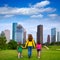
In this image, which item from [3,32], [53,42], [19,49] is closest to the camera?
[19,49]

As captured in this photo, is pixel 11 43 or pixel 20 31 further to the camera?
pixel 20 31

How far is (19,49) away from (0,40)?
9461 cm

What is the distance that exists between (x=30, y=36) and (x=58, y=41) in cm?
11120

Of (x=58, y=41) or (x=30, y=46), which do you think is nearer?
(x=30, y=46)

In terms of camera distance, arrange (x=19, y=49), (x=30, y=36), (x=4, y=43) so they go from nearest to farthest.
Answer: (x=30, y=36), (x=19, y=49), (x=4, y=43)

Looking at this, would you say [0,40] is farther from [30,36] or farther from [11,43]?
[30,36]

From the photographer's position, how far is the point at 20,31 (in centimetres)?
14712

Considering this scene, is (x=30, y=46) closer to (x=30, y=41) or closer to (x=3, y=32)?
(x=30, y=41)

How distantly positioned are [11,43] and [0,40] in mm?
4950

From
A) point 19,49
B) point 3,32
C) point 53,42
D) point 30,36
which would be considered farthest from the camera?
point 3,32

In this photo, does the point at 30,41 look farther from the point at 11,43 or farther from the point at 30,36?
the point at 11,43

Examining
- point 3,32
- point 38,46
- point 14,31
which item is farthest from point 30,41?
point 14,31

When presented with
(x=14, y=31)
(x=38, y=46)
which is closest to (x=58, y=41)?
(x=14, y=31)

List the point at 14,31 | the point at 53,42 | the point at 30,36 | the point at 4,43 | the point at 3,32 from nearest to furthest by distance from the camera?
the point at 30,36, the point at 4,43, the point at 53,42, the point at 3,32, the point at 14,31
